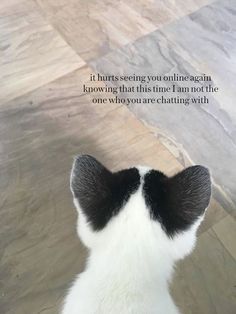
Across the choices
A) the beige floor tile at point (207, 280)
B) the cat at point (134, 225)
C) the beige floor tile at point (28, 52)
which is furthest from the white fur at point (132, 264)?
the beige floor tile at point (28, 52)

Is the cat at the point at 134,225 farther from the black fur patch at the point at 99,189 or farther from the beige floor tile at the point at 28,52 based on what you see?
the beige floor tile at the point at 28,52

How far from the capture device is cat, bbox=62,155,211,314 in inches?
30.3

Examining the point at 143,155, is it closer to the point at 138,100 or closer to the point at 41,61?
the point at 138,100

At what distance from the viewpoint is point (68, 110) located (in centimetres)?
134

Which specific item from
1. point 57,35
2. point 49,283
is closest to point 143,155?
point 49,283

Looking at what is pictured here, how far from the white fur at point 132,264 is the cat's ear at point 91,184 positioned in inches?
1.6

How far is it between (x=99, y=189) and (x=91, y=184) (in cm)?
2

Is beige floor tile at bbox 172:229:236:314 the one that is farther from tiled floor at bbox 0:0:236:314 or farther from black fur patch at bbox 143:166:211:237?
black fur patch at bbox 143:166:211:237

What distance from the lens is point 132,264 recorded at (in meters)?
0.78

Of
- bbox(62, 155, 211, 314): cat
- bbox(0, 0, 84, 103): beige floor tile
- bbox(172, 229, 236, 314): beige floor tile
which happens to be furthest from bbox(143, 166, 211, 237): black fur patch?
bbox(0, 0, 84, 103): beige floor tile

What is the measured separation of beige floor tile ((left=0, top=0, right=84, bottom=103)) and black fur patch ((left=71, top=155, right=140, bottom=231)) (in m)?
0.67

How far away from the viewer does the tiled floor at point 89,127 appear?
108 centimetres

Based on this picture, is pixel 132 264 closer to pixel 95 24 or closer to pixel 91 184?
pixel 91 184

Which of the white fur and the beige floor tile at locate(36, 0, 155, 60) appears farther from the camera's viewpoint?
the beige floor tile at locate(36, 0, 155, 60)
